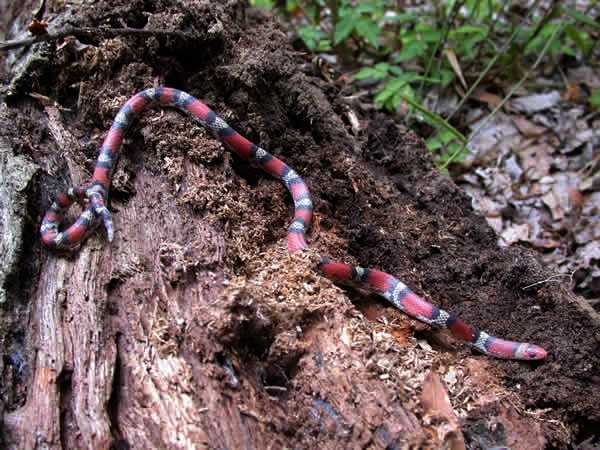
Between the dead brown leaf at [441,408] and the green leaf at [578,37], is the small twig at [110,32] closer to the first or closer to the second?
the dead brown leaf at [441,408]

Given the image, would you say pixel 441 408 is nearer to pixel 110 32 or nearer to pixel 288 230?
pixel 288 230

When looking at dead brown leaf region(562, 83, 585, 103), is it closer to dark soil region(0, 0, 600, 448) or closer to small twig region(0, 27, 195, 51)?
dark soil region(0, 0, 600, 448)

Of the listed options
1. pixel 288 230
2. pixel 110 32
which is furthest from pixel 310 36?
pixel 288 230

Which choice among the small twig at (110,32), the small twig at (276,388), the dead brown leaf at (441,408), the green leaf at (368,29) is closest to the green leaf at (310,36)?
the green leaf at (368,29)

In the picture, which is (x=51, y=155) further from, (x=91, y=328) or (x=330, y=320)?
(x=330, y=320)

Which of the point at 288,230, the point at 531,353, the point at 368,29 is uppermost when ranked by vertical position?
the point at 368,29

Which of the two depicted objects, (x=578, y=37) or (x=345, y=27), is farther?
(x=578, y=37)

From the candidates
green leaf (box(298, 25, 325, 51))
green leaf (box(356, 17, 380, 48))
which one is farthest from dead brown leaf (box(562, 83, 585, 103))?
green leaf (box(298, 25, 325, 51))

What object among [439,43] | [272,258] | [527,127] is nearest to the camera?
[272,258]
